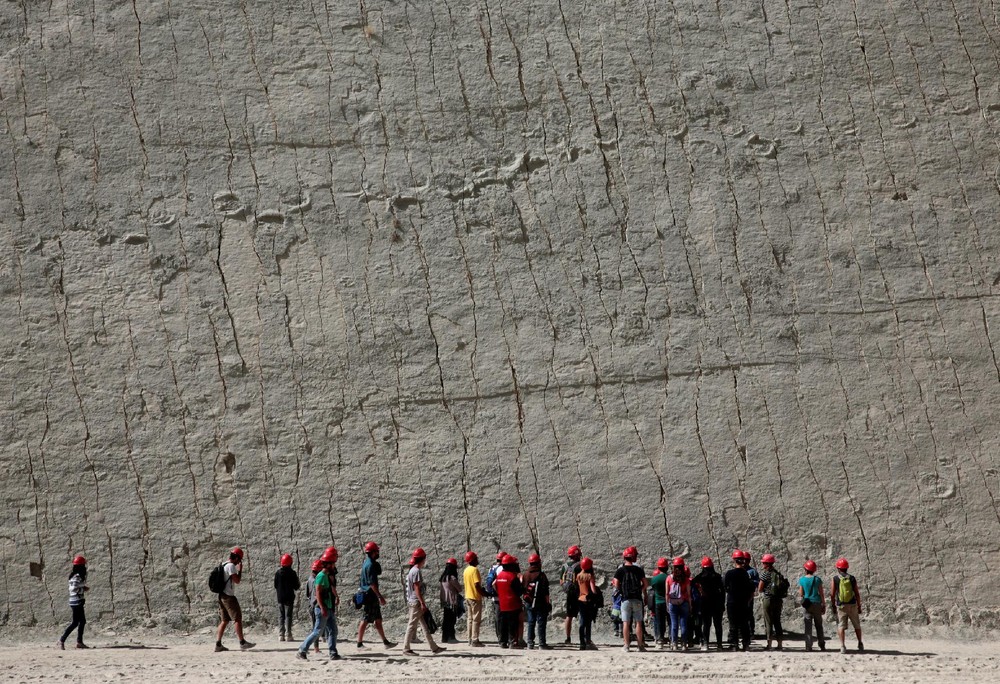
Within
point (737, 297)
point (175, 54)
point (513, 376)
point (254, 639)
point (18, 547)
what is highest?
point (175, 54)

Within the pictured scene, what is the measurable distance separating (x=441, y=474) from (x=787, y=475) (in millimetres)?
3661

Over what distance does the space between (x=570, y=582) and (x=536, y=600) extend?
46 cm

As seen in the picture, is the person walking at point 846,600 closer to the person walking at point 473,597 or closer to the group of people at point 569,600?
the group of people at point 569,600

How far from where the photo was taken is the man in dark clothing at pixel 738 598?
31.9 ft

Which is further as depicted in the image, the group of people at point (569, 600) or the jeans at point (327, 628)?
the group of people at point (569, 600)

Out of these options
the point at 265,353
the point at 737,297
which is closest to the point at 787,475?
the point at 737,297

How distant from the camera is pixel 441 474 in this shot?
37.4 ft

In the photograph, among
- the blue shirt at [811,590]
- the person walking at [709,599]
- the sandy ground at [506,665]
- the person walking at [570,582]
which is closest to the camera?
the sandy ground at [506,665]

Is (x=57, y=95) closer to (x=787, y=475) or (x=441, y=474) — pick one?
(x=441, y=474)

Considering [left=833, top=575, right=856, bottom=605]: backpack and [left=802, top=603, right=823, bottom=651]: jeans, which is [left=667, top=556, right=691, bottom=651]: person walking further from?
[left=833, top=575, right=856, bottom=605]: backpack

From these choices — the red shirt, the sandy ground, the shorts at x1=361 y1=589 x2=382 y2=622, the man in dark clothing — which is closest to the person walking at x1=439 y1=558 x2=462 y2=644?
the sandy ground

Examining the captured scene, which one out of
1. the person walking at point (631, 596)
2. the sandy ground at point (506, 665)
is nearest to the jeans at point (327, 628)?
the sandy ground at point (506, 665)

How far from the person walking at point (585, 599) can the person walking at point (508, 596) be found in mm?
544

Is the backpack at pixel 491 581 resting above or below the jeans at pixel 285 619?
above
